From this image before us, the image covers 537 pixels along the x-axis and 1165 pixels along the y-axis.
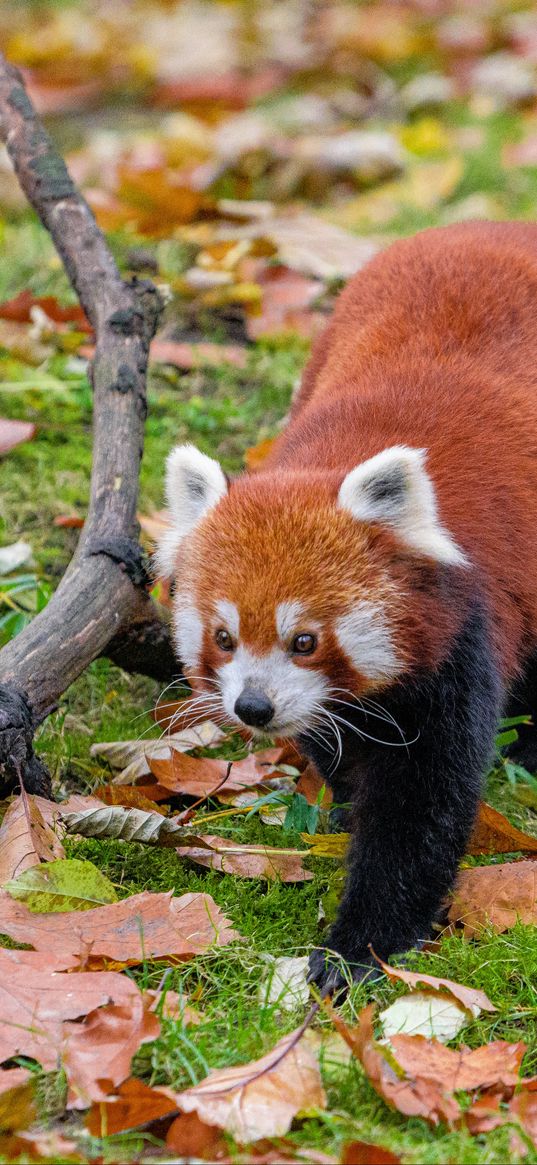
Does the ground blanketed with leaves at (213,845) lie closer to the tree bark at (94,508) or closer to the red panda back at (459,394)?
the tree bark at (94,508)

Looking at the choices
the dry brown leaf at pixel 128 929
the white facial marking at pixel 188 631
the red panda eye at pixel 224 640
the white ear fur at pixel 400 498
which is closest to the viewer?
the dry brown leaf at pixel 128 929

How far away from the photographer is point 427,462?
129 inches

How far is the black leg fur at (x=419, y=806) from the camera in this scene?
3.07 metres

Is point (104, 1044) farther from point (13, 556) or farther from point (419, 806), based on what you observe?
point (13, 556)

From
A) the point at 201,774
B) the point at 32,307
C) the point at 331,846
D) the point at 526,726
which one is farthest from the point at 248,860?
the point at 32,307

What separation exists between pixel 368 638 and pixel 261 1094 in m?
1.08

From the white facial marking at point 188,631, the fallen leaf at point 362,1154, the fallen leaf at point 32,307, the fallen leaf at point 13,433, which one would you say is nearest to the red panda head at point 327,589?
the white facial marking at point 188,631

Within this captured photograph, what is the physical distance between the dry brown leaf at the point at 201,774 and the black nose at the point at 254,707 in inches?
24.8

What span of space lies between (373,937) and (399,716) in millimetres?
535

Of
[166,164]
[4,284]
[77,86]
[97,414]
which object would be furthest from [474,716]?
[77,86]

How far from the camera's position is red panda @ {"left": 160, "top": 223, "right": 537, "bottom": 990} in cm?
305

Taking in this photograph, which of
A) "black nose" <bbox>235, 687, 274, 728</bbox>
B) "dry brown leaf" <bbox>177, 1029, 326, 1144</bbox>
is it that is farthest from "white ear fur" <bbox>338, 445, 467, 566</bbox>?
"dry brown leaf" <bbox>177, 1029, 326, 1144</bbox>

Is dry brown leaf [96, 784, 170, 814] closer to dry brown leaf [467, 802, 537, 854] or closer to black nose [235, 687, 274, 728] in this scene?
black nose [235, 687, 274, 728]

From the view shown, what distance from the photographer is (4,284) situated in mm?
6367
